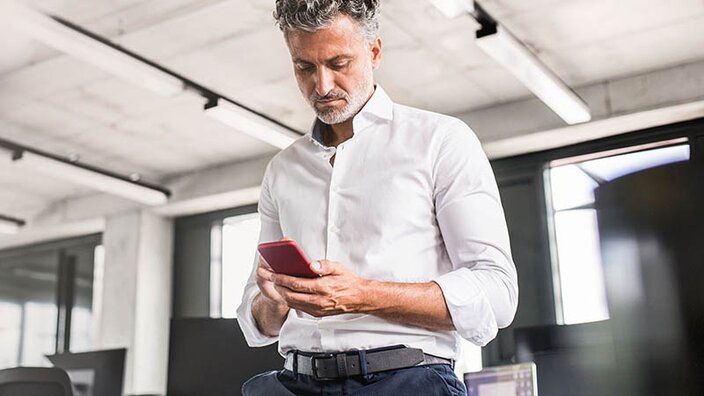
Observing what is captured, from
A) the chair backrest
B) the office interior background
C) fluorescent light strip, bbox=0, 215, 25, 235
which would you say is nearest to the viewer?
the chair backrest

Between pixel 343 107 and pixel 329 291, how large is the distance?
327 millimetres

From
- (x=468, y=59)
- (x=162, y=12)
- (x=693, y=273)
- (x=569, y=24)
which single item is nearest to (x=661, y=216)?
(x=693, y=273)

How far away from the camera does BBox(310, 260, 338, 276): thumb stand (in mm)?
962

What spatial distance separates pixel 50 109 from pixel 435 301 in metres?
5.09

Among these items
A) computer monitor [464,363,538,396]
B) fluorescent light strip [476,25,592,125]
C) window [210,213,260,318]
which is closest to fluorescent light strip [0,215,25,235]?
window [210,213,260,318]

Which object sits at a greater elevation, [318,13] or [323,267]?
[318,13]

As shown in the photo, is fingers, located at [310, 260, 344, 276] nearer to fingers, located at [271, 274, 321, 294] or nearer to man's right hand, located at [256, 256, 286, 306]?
fingers, located at [271, 274, 321, 294]

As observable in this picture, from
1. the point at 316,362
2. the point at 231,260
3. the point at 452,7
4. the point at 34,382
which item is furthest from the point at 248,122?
the point at 316,362

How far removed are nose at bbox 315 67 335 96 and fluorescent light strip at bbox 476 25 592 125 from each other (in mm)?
2923

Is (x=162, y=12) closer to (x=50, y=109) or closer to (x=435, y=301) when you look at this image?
(x=50, y=109)

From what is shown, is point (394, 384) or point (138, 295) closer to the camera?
point (394, 384)

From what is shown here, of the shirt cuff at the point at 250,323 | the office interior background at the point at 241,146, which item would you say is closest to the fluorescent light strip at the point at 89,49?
the office interior background at the point at 241,146

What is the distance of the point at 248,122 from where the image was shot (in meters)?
5.13

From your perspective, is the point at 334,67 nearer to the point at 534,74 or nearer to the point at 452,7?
the point at 452,7
